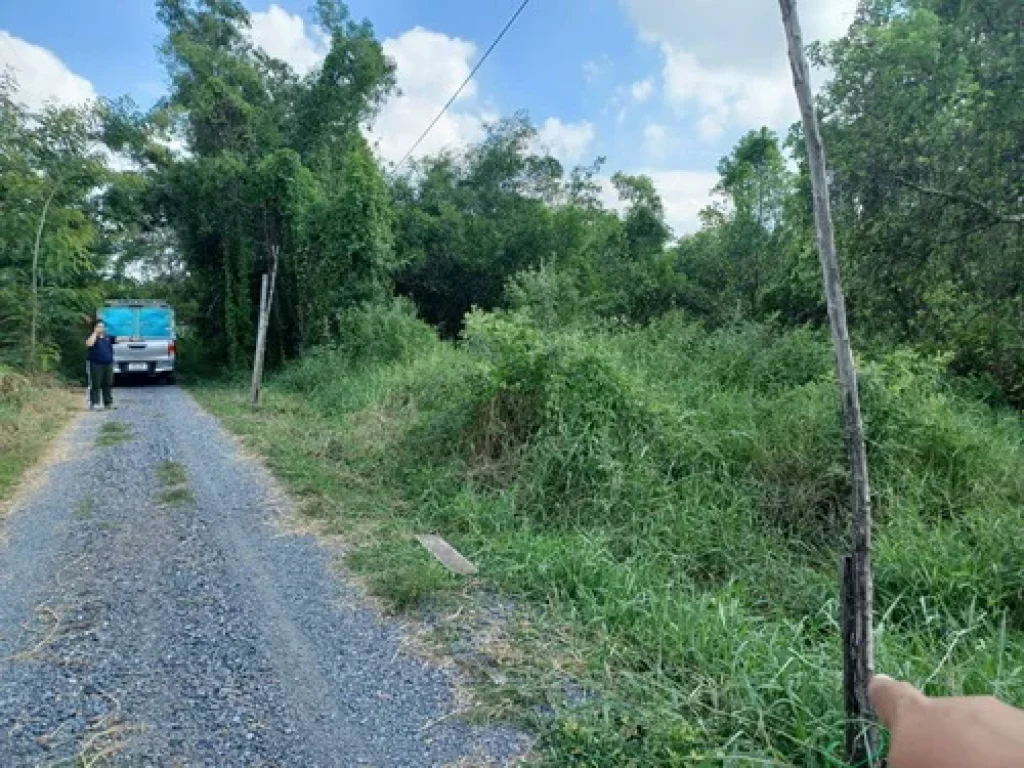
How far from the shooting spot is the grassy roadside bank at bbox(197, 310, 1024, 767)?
243 centimetres

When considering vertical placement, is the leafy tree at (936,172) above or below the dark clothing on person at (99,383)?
above

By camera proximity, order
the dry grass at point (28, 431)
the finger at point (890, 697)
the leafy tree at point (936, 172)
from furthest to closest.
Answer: the leafy tree at point (936, 172) < the dry grass at point (28, 431) < the finger at point (890, 697)

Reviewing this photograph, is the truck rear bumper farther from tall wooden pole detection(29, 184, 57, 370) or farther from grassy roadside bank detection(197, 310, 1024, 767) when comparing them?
grassy roadside bank detection(197, 310, 1024, 767)

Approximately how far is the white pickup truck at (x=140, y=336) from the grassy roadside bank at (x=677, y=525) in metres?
8.58

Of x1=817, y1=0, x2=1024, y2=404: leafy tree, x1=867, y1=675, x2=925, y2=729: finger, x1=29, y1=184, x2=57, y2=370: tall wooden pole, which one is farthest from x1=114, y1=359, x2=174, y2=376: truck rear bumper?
x1=867, y1=675, x2=925, y2=729: finger

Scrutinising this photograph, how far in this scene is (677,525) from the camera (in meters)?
4.51

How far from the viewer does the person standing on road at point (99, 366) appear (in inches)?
399

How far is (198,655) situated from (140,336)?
14385 mm

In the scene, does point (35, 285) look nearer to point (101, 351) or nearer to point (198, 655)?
point (101, 351)

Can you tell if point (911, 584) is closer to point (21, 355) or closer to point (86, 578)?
point (86, 578)

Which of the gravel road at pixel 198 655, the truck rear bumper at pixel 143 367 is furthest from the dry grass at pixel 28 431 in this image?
the truck rear bumper at pixel 143 367

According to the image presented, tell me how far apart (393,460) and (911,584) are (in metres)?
4.16

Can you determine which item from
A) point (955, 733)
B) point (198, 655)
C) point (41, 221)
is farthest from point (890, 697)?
point (41, 221)

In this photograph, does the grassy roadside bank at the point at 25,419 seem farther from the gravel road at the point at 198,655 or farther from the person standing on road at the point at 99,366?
the gravel road at the point at 198,655
